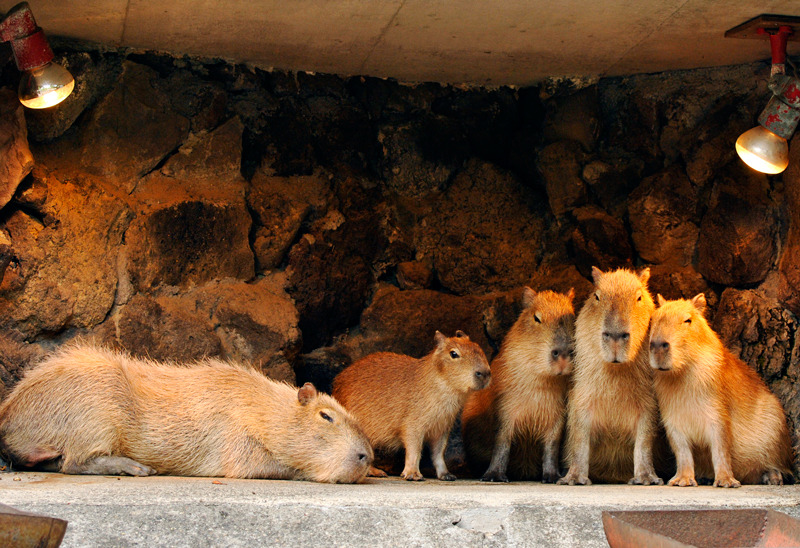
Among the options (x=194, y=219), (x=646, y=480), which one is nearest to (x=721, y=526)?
(x=646, y=480)

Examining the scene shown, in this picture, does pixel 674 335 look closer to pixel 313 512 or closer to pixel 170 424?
pixel 313 512

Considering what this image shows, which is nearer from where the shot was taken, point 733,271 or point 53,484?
point 53,484

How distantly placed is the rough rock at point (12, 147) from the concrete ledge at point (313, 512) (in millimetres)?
1941

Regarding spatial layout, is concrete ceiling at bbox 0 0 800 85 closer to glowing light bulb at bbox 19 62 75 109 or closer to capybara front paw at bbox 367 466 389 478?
glowing light bulb at bbox 19 62 75 109

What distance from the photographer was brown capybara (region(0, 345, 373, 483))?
4836 mm

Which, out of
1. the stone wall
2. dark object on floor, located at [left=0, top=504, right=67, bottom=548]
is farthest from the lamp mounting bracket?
dark object on floor, located at [left=0, top=504, right=67, bottom=548]

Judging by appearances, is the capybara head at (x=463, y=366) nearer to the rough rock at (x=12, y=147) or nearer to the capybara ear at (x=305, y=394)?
the capybara ear at (x=305, y=394)

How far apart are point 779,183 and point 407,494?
3.66 metres

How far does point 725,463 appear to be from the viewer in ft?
17.2

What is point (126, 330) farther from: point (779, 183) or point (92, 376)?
point (779, 183)

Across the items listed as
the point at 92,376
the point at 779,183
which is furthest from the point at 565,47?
the point at 92,376

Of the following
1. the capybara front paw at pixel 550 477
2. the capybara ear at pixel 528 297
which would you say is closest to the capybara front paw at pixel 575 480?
the capybara front paw at pixel 550 477

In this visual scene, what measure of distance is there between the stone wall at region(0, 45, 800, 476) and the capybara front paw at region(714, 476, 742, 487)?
94 centimetres

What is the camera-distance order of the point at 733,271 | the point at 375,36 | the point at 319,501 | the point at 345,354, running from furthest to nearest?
the point at 345,354, the point at 733,271, the point at 375,36, the point at 319,501
